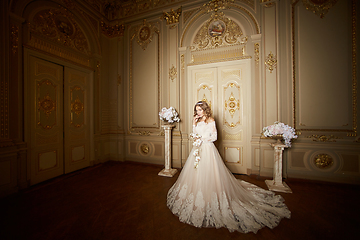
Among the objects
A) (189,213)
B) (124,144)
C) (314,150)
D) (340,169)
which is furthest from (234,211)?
(124,144)

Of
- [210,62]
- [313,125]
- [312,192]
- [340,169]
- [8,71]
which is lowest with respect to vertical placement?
[312,192]

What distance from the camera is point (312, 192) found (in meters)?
3.00

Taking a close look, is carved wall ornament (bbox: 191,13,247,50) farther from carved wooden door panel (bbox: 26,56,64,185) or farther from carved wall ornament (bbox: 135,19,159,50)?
carved wooden door panel (bbox: 26,56,64,185)

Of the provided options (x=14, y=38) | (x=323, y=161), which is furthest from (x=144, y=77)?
(x=323, y=161)

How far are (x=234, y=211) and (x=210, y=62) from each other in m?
3.41

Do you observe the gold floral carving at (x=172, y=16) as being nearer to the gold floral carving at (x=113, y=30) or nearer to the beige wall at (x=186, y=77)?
the beige wall at (x=186, y=77)

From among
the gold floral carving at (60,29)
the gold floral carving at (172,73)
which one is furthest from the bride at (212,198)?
the gold floral carving at (60,29)

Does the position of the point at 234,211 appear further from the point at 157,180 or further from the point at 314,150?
the point at 314,150

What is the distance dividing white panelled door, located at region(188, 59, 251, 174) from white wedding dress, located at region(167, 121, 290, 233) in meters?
1.30

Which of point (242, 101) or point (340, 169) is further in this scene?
point (242, 101)

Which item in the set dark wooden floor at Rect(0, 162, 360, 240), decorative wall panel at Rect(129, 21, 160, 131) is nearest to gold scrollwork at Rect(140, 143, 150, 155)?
decorative wall panel at Rect(129, 21, 160, 131)

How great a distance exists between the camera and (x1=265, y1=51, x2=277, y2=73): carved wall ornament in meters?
3.72

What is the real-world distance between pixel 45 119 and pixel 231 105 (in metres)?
4.35

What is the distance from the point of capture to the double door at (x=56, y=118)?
3.40 m
